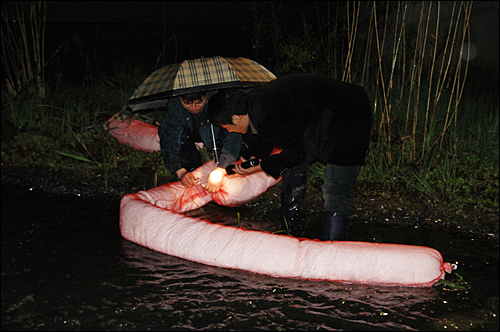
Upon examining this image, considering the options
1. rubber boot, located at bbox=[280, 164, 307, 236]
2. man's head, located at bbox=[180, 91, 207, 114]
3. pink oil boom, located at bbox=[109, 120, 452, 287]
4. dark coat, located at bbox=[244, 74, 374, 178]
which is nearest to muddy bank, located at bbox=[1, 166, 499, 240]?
rubber boot, located at bbox=[280, 164, 307, 236]

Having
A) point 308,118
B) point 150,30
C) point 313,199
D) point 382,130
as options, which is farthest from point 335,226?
point 150,30

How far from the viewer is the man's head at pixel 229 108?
8.52 feet

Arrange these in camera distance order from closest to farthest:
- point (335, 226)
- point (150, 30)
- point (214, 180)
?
1. point (335, 226)
2. point (214, 180)
3. point (150, 30)

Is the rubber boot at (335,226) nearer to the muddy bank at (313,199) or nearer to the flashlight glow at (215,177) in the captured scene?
the muddy bank at (313,199)

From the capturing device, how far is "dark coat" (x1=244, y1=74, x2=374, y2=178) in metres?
2.45

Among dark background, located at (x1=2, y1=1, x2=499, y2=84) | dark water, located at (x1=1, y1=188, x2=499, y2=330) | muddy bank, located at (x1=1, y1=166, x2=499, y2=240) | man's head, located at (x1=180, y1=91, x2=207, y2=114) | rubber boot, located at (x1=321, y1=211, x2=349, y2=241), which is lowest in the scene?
dark water, located at (x1=1, y1=188, x2=499, y2=330)

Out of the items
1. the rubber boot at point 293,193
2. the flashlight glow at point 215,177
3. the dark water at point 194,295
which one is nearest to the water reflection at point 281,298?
the dark water at point 194,295

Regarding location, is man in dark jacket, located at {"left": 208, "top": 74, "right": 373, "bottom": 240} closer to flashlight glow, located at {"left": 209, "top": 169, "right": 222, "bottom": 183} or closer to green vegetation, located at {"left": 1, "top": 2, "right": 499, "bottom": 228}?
flashlight glow, located at {"left": 209, "top": 169, "right": 222, "bottom": 183}

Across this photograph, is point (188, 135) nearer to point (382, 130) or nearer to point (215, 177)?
point (215, 177)

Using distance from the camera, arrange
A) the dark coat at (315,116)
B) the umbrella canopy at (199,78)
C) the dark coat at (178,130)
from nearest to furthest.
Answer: the dark coat at (315,116), the umbrella canopy at (199,78), the dark coat at (178,130)

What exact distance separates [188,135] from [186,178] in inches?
19.8

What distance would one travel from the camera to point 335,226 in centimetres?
284

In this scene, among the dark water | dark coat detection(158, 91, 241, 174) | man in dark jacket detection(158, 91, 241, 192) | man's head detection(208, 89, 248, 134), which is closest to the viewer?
the dark water

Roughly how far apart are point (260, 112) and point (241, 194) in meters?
1.21
